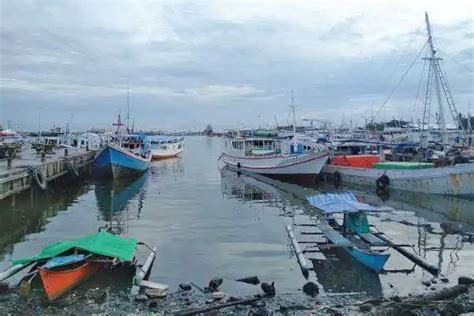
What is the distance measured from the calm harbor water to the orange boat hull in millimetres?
1133

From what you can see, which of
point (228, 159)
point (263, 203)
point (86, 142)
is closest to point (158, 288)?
point (263, 203)

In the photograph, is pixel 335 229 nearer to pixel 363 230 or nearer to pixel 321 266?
pixel 363 230

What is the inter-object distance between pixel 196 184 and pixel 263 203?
12078mm

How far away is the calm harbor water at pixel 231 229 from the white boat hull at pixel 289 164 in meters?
2.45

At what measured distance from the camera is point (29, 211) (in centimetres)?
2538

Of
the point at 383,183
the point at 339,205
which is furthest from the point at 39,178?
the point at 383,183

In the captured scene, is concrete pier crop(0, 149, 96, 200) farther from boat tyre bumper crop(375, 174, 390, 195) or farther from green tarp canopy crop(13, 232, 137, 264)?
boat tyre bumper crop(375, 174, 390, 195)

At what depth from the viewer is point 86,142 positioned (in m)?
66.2

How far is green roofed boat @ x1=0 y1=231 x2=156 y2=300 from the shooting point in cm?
1173

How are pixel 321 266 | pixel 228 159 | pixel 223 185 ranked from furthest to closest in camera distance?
pixel 228 159, pixel 223 185, pixel 321 266

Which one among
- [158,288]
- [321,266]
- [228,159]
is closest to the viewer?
[158,288]

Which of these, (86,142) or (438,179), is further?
(86,142)

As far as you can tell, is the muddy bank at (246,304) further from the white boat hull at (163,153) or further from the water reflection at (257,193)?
the white boat hull at (163,153)

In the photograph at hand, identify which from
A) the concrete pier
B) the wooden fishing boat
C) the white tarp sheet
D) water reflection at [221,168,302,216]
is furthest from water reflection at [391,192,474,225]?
the concrete pier
